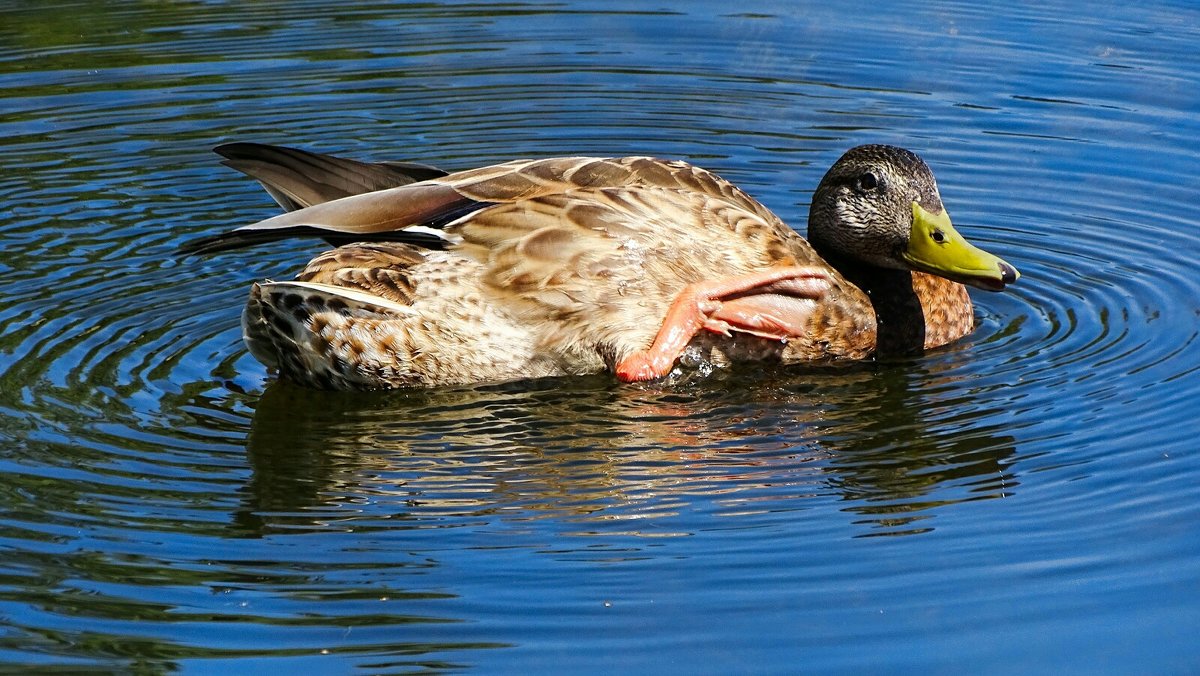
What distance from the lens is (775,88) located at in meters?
11.8

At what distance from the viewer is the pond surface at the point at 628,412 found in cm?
527

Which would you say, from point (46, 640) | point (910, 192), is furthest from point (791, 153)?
point (46, 640)

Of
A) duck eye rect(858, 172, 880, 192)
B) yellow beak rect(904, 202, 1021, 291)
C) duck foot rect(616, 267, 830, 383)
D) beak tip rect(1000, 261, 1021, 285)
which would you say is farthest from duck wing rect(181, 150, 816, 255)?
beak tip rect(1000, 261, 1021, 285)

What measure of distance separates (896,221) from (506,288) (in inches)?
72.8

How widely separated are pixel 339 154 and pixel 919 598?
20.5 feet

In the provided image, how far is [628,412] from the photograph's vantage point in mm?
7289

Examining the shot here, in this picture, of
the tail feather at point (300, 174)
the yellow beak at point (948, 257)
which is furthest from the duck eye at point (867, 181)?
→ the tail feather at point (300, 174)

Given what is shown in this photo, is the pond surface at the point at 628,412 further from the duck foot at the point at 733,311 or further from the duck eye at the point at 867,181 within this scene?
the duck eye at the point at 867,181

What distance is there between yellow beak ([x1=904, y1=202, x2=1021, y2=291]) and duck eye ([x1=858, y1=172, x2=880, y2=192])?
20cm

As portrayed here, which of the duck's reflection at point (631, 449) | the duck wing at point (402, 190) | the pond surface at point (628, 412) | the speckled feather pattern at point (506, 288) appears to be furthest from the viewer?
the duck wing at point (402, 190)

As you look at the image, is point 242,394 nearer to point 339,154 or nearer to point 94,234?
point 94,234

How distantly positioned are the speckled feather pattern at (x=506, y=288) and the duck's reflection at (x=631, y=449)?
0.15m

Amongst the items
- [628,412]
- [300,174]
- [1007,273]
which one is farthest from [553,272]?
[1007,273]

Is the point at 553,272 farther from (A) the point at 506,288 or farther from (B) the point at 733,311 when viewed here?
(B) the point at 733,311
